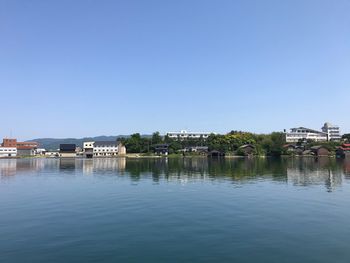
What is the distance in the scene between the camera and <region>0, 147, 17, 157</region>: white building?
146475mm

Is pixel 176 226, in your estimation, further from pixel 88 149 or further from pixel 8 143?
pixel 8 143

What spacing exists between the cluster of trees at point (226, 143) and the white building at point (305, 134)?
46885 millimetres

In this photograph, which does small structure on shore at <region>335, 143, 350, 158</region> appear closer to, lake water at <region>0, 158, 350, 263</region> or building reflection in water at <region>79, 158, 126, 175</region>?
building reflection in water at <region>79, 158, 126, 175</region>

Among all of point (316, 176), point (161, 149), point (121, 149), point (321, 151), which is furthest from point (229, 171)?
point (121, 149)

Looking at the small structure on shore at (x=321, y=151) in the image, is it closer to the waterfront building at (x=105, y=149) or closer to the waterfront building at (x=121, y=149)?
the waterfront building at (x=121, y=149)

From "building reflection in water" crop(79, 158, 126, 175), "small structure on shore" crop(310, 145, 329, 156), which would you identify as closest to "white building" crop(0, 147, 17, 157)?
"building reflection in water" crop(79, 158, 126, 175)

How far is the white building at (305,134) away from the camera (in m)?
159

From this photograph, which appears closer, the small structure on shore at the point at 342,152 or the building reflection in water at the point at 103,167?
the building reflection in water at the point at 103,167

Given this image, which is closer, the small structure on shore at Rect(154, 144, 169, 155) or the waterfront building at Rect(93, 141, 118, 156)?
the small structure on shore at Rect(154, 144, 169, 155)

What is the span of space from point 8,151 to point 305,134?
163059 mm

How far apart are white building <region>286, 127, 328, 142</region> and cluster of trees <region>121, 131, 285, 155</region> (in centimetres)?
4689

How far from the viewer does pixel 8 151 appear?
148m

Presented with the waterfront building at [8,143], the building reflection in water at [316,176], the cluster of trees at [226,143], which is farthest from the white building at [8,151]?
the building reflection in water at [316,176]

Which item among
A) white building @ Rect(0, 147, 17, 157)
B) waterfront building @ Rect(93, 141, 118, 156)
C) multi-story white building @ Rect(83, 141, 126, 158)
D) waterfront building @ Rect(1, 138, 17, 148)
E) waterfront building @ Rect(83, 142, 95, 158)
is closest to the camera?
waterfront building @ Rect(83, 142, 95, 158)
